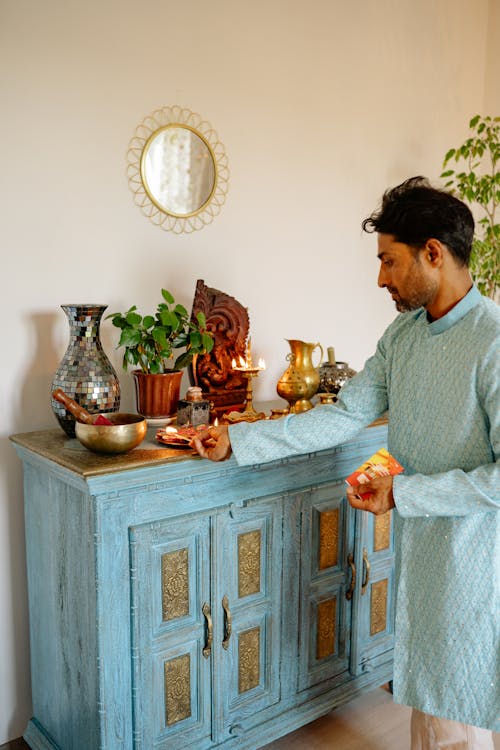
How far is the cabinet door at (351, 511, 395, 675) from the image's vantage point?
2.29 m

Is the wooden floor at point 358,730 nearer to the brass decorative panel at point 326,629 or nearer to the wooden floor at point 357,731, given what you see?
the wooden floor at point 357,731

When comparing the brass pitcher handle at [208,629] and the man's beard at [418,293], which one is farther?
the brass pitcher handle at [208,629]

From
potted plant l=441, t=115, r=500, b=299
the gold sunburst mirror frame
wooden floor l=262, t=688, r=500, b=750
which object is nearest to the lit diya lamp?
→ the gold sunburst mirror frame

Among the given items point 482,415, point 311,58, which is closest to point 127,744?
point 482,415

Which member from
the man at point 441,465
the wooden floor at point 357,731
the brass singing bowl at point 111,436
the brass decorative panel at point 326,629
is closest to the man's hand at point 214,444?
the man at point 441,465

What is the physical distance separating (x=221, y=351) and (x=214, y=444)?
589 mm

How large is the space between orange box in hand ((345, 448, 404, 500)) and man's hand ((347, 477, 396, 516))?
0.01 m

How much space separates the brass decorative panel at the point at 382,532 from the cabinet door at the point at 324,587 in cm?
14

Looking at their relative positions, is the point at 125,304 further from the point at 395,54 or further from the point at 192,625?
the point at 395,54

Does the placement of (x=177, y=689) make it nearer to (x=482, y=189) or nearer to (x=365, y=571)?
(x=365, y=571)

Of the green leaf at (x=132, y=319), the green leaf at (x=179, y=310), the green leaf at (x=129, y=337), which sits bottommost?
the green leaf at (x=129, y=337)

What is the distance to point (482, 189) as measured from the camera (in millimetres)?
3270

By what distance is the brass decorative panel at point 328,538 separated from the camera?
215 centimetres

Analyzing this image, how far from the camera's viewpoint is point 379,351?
75.8 inches
